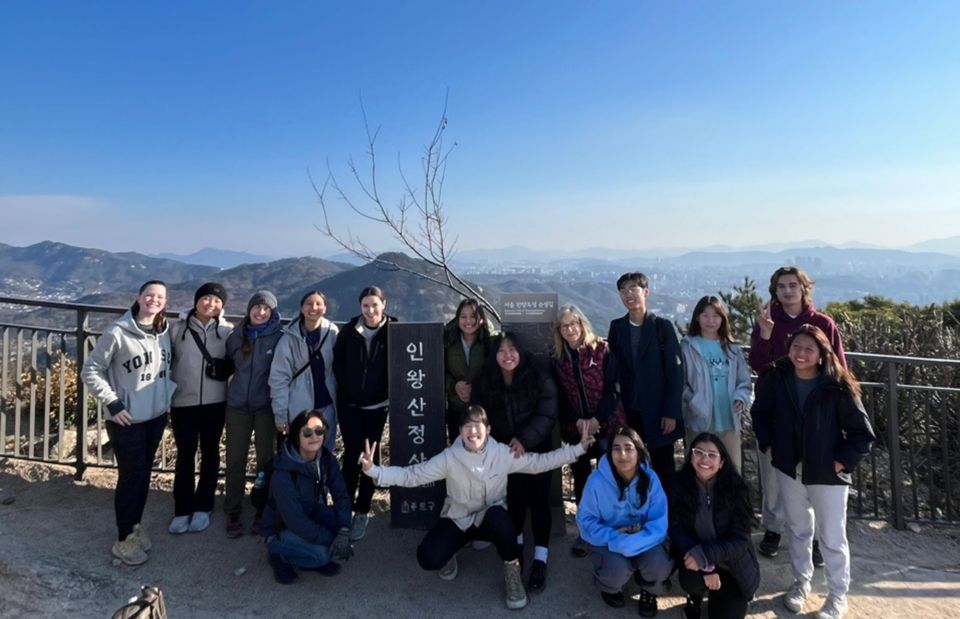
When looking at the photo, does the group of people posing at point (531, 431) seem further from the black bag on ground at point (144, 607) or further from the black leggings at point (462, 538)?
the black bag on ground at point (144, 607)

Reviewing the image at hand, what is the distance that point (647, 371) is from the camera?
3672mm

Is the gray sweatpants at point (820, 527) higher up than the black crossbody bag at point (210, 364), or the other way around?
the black crossbody bag at point (210, 364)

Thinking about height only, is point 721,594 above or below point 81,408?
below

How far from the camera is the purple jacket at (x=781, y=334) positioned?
351 cm

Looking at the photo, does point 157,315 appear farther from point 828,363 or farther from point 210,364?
point 828,363

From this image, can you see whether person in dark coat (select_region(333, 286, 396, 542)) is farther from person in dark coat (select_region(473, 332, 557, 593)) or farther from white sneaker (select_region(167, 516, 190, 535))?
white sneaker (select_region(167, 516, 190, 535))

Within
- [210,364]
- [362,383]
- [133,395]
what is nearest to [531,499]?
[362,383]

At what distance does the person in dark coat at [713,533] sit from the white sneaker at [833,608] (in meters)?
0.46

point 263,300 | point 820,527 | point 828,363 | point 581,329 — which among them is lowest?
point 820,527

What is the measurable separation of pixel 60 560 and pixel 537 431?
11.1 feet

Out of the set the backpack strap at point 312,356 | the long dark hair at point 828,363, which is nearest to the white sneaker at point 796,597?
the long dark hair at point 828,363

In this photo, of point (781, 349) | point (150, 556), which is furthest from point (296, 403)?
point (781, 349)

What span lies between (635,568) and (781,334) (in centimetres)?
Answer: 192

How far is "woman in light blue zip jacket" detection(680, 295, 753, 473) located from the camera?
12.1 feet
